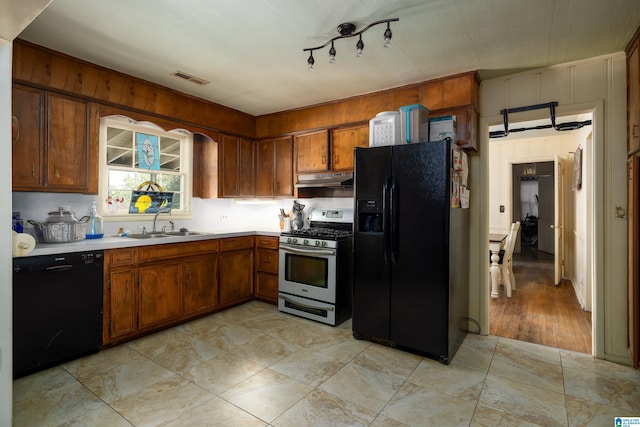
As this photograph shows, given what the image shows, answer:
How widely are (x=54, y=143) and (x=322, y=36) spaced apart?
7.84 feet

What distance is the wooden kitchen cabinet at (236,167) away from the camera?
426 cm

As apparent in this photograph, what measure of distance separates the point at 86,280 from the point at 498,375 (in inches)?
132

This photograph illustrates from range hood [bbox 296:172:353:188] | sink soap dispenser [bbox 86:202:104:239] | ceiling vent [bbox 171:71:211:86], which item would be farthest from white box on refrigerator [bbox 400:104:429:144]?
sink soap dispenser [bbox 86:202:104:239]

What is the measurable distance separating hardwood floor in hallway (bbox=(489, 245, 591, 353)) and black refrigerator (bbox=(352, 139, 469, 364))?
2.37ft

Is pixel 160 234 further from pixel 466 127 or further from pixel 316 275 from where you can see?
pixel 466 127

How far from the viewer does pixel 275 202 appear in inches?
194

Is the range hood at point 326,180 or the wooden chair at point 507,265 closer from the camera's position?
the range hood at point 326,180

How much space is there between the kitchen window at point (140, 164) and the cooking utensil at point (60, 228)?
47 centimetres

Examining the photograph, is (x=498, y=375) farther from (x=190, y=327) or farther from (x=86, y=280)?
(x=86, y=280)

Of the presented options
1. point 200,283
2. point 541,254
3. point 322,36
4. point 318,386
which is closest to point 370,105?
point 322,36

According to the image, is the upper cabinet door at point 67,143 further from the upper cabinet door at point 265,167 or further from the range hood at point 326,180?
the range hood at point 326,180

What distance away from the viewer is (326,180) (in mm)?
3980

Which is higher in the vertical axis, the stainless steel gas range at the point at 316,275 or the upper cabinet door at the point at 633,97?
the upper cabinet door at the point at 633,97

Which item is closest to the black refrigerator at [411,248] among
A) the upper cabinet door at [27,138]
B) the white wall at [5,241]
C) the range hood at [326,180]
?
the range hood at [326,180]
